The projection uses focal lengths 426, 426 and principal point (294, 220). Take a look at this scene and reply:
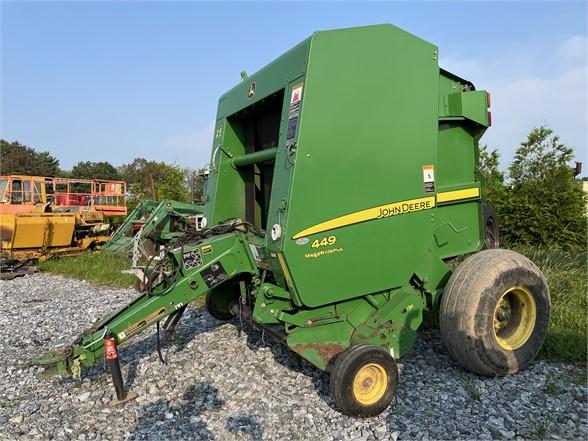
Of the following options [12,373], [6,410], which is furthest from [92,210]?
[6,410]

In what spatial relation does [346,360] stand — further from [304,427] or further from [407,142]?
[407,142]

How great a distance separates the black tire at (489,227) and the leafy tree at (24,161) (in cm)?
4972

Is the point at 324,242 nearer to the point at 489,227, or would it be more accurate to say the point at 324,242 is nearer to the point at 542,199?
the point at 489,227

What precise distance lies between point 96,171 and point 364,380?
190ft

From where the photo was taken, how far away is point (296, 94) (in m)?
3.32

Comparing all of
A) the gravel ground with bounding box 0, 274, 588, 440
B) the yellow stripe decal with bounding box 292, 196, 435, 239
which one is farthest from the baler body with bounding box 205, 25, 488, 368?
the gravel ground with bounding box 0, 274, 588, 440

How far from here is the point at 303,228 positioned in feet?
10.5

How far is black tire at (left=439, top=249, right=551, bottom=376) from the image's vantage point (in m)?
3.59

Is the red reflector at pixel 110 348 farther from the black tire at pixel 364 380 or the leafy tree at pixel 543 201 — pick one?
the leafy tree at pixel 543 201

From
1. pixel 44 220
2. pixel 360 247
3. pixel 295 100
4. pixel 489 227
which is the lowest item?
pixel 360 247

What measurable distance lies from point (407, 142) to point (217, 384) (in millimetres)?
2733

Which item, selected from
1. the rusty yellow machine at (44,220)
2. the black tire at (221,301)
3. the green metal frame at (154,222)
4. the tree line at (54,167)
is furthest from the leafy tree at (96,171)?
the black tire at (221,301)

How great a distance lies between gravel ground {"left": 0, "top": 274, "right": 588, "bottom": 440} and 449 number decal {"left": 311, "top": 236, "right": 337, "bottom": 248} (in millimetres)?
1327

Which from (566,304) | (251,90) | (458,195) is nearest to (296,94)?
(251,90)
